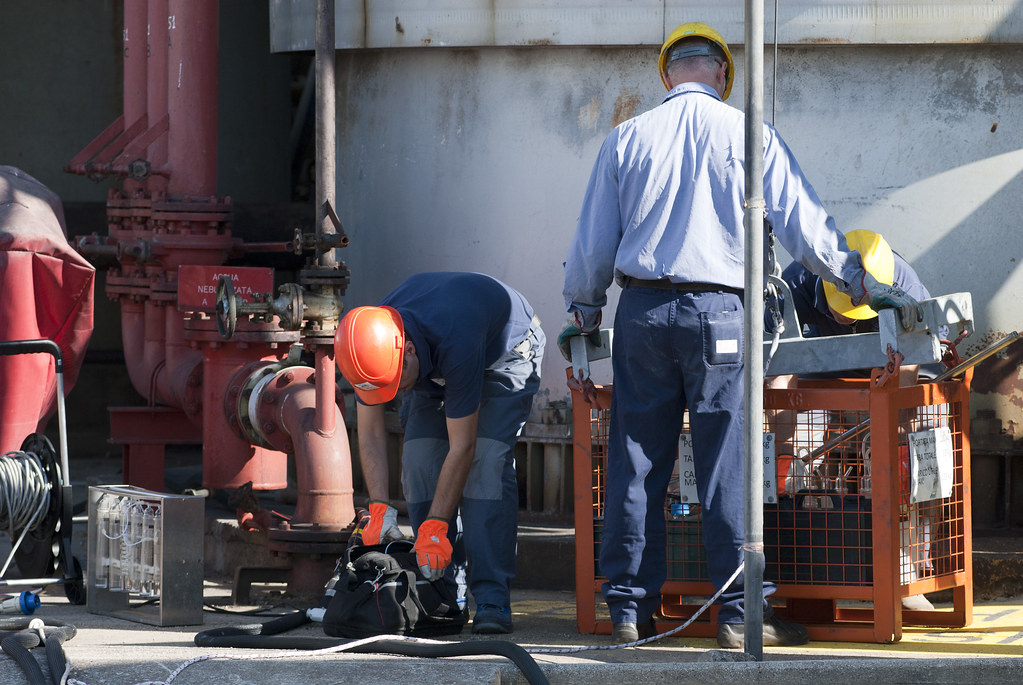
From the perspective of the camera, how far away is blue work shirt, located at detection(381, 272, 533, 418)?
4566 millimetres

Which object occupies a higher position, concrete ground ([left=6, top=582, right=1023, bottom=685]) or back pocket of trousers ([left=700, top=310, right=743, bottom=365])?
back pocket of trousers ([left=700, top=310, right=743, bottom=365])

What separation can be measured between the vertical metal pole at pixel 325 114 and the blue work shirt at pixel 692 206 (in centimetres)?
164

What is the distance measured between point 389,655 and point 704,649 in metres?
1.00

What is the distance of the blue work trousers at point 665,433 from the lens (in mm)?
4281

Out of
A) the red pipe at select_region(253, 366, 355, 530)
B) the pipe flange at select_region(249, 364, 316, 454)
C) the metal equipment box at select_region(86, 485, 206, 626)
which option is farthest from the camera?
the pipe flange at select_region(249, 364, 316, 454)

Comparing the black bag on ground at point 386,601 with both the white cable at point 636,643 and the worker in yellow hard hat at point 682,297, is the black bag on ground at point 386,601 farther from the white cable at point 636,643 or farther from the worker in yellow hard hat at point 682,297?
the worker in yellow hard hat at point 682,297

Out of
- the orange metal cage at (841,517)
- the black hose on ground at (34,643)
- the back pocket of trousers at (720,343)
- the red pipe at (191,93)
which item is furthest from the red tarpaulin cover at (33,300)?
the back pocket of trousers at (720,343)

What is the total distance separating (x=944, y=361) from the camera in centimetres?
489

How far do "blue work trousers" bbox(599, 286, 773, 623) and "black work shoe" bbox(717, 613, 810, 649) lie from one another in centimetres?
4

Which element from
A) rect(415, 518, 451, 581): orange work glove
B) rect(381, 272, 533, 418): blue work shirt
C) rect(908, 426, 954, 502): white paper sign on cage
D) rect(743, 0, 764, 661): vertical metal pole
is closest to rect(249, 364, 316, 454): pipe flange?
rect(381, 272, 533, 418): blue work shirt

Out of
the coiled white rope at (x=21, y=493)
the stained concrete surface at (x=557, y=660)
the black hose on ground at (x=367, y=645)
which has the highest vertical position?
the coiled white rope at (x=21, y=493)

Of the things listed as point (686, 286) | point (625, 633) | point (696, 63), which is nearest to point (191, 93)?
point (696, 63)

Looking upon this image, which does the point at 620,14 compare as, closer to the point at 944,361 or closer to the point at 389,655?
the point at 944,361

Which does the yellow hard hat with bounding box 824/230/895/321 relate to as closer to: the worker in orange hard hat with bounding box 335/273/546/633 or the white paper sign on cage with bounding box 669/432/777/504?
the white paper sign on cage with bounding box 669/432/777/504
